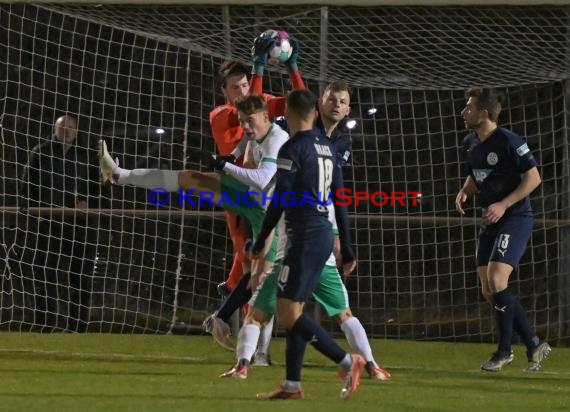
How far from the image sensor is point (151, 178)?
862cm

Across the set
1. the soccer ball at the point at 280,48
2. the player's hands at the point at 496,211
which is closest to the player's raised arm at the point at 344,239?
the soccer ball at the point at 280,48

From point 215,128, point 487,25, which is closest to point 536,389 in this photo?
point 215,128

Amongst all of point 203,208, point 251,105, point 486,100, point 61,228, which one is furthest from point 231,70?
point 203,208

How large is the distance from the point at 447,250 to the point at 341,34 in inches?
108

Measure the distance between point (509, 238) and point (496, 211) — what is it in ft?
0.90

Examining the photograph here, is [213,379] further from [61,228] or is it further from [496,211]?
[61,228]

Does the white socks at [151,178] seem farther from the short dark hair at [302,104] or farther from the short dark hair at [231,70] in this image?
the short dark hair at [302,104]

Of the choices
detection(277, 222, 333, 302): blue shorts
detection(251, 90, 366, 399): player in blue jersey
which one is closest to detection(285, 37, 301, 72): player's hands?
detection(251, 90, 366, 399): player in blue jersey

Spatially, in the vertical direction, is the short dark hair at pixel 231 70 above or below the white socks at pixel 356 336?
above

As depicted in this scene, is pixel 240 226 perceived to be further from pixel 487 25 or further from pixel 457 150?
pixel 457 150

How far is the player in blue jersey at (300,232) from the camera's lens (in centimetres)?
689

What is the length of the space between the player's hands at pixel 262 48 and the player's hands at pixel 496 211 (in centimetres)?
Answer: 178

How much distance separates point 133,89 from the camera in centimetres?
1335

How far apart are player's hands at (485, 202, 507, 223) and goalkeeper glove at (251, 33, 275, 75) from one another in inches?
70.0
